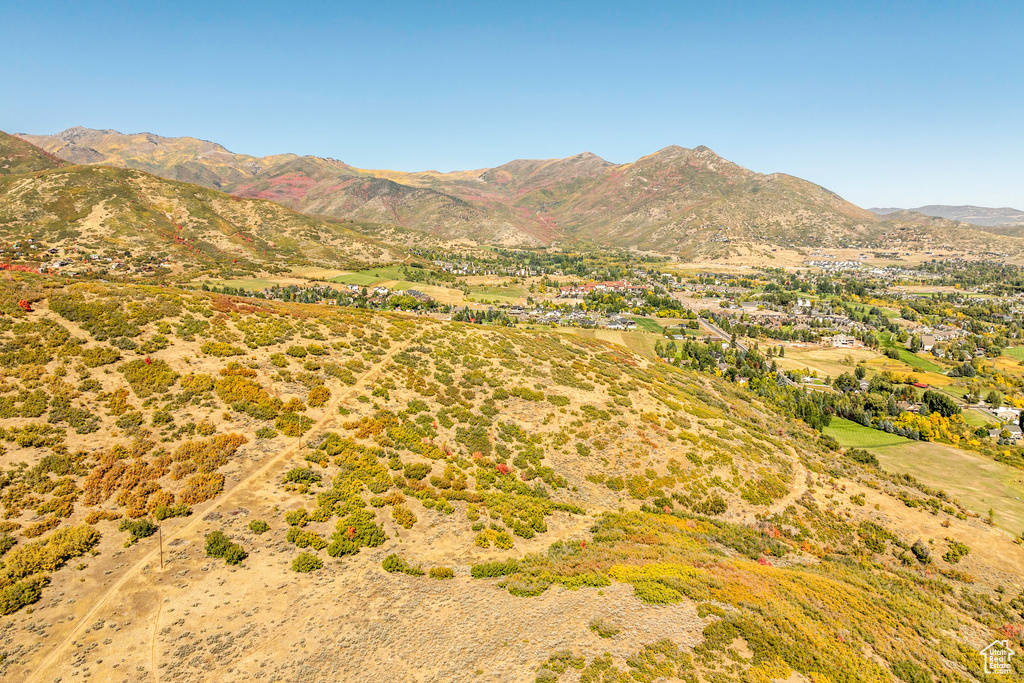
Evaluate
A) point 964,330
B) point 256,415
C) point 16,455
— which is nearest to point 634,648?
point 256,415

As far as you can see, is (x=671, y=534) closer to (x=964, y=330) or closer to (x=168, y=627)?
(x=168, y=627)

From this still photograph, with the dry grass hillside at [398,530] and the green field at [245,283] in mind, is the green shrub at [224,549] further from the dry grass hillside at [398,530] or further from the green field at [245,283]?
the green field at [245,283]

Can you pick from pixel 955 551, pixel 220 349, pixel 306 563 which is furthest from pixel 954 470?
pixel 220 349

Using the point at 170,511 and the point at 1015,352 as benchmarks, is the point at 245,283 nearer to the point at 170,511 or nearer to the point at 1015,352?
the point at 170,511

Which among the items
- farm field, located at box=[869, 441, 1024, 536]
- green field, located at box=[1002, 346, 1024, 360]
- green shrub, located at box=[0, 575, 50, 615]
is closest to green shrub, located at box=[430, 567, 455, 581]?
green shrub, located at box=[0, 575, 50, 615]

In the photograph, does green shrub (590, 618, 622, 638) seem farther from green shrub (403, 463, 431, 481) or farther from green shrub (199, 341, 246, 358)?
green shrub (199, 341, 246, 358)

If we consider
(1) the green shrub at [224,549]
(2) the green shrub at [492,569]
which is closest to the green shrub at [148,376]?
(1) the green shrub at [224,549]
